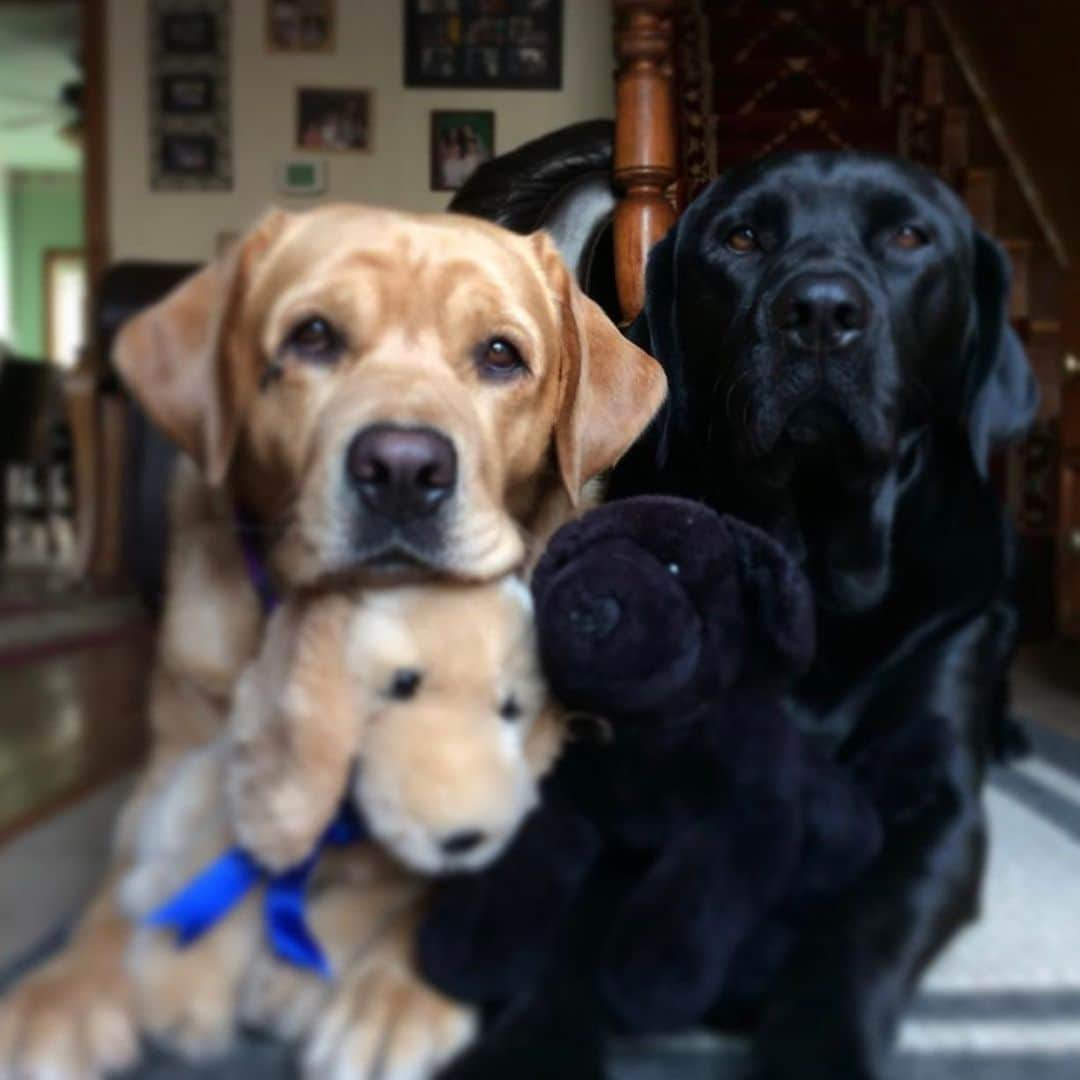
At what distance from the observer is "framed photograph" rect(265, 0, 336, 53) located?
479mm

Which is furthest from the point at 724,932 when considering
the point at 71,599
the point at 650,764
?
the point at 71,599

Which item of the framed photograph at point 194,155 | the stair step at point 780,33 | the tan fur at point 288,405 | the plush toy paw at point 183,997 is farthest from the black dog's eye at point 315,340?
the stair step at point 780,33

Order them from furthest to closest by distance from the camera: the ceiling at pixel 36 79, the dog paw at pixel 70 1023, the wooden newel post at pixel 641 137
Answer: the wooden newel post at pixel 641 137 < the ceiling at pixel 36 79 < the dog paw at pixel 70 1023

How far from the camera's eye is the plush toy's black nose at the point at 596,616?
42cm

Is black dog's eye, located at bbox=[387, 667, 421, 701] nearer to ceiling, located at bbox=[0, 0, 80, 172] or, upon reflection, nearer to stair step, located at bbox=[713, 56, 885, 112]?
ceiling, located at bbox=[0, 0, 80, 172]

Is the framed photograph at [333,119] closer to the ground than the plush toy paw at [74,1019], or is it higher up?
higher up

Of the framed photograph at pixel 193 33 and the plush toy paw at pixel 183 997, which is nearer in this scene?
the plush toy paw at pixel 183 997

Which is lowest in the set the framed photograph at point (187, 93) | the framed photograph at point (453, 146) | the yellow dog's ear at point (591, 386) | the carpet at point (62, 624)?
the carpet at point (62, 624)

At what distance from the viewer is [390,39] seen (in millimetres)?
487

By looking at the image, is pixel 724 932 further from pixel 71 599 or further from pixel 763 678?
pixel 71 599

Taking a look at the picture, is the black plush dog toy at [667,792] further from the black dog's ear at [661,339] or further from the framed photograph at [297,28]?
the framed photograph at [297,28]

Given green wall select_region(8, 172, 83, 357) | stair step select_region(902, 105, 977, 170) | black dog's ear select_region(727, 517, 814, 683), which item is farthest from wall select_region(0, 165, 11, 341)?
stair step select_region(902, 105, 977, 170)

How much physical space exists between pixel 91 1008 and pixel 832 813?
304 mm

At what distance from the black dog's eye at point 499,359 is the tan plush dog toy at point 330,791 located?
0.34 feet
